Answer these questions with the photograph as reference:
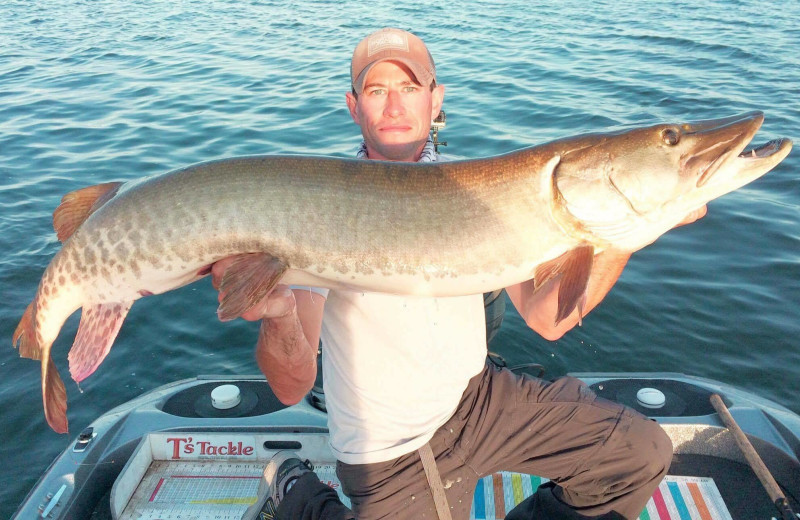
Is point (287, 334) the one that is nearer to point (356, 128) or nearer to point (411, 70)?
point (411, 70)

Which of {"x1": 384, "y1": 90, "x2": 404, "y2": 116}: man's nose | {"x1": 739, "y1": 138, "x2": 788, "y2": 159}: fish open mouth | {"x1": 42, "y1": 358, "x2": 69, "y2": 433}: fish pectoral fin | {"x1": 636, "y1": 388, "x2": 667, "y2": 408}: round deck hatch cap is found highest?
{"x1": 739, "y1": 138, "x2": 788, "y2": 159}: fish open mouth

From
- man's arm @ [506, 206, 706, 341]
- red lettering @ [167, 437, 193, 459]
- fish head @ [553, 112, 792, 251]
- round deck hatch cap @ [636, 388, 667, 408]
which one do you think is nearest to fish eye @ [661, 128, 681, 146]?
fish head @ [553, 112, 792, 251]

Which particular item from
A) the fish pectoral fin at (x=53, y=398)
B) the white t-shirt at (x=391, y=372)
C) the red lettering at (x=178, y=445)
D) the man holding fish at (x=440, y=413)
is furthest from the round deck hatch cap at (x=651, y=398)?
the fish pectoral fin at (x=53, y=398)

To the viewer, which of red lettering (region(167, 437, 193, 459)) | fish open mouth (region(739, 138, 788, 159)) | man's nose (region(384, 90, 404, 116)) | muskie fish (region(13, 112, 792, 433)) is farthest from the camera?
red lettering (region(167, 437, 193, 459))

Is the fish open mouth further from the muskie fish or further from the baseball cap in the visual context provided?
the baseball cap

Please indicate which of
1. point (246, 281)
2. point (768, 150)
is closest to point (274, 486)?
point (246, 281)

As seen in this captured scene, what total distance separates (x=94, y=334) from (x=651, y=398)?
116 inches

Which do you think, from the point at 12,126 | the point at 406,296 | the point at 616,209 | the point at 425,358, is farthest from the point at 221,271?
the point at 12,126

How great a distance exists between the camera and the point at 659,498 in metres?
3.16

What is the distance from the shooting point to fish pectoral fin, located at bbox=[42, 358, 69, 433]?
2.48 m

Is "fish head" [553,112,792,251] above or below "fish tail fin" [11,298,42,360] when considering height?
above

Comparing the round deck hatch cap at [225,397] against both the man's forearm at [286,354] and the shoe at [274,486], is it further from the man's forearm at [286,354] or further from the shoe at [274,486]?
the man's forearm at [286,354]

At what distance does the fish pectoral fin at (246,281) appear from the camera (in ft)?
6.92

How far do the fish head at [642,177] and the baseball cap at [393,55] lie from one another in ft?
3.58
